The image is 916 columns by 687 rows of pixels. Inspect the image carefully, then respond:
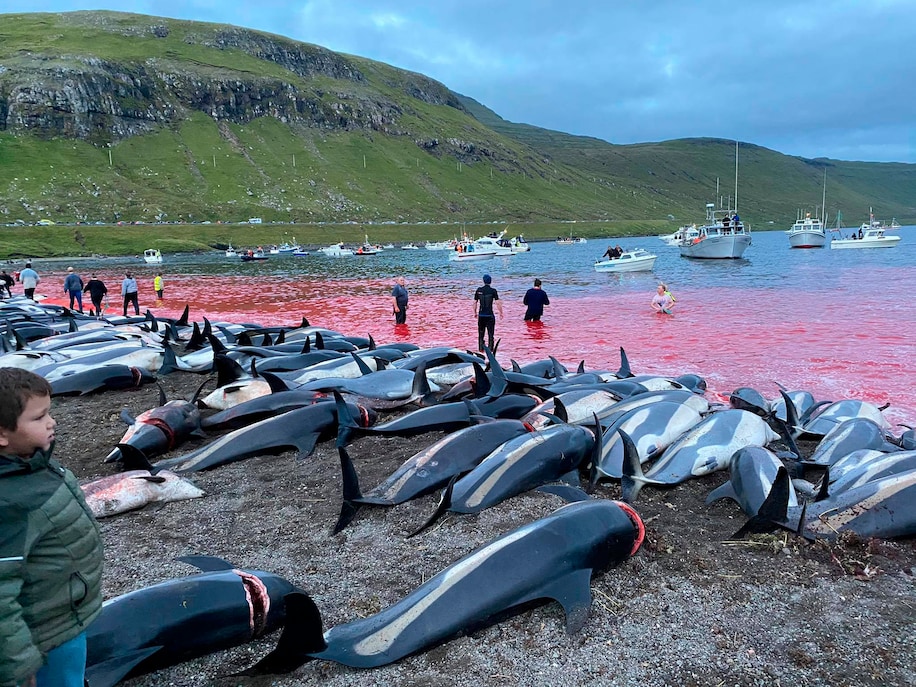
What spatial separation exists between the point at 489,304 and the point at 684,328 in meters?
10.4

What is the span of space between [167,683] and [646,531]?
163 inches

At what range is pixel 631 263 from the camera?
53.1 metres

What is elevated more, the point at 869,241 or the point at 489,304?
the point at 869,241

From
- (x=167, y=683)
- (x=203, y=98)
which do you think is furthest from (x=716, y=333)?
(x=203, y=98)

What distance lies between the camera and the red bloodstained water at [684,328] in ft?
52.1

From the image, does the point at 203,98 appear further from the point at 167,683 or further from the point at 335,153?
the point at 167,683

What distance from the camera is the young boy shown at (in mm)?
2537

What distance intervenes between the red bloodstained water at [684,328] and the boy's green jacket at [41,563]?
1334cm

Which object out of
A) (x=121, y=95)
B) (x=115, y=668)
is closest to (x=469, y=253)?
(x=115, y=668)

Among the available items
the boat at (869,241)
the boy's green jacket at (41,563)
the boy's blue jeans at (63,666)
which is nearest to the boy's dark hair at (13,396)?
the boy's green jacket at (41,563)

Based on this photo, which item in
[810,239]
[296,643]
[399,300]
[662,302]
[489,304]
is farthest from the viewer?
[810,239]

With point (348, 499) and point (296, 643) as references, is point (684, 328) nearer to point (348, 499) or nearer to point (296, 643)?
point (348, 499)

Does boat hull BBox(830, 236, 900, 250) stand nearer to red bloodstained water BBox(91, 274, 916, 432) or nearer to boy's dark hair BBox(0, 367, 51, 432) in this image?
red bloodstained water BBox(91, 274, 916, 432)

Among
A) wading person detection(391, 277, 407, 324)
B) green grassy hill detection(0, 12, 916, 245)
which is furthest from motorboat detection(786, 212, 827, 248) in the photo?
green grassy hill detection(0, 12, 916, 245)
